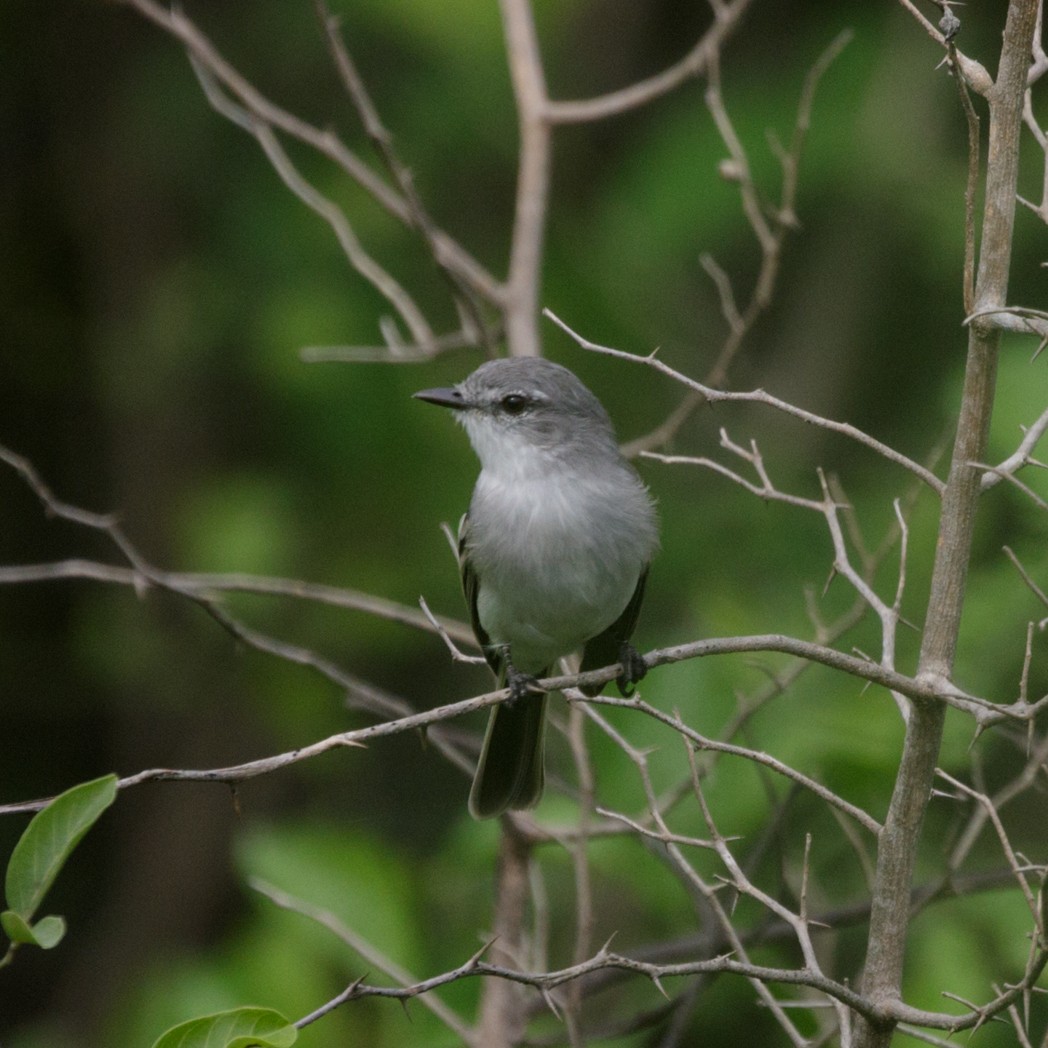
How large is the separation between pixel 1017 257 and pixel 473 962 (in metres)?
5.78

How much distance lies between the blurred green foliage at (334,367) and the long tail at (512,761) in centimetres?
134

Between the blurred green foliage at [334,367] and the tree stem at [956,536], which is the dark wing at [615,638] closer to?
the blurred green foliage at [334,367]

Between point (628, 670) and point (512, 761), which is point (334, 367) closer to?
point (512, 761)

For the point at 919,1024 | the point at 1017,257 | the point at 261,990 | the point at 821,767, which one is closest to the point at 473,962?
the point at 919,1024

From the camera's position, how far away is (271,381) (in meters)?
6.92

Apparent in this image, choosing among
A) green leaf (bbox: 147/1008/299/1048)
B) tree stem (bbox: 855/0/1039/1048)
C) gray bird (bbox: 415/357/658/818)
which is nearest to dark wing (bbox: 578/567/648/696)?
gray bird (bbox: 415/357/658/818)

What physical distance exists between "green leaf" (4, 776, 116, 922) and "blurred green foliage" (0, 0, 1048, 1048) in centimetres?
373

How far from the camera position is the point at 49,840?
1.98 m

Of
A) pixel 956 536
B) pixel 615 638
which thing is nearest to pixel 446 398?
pixel 615 638

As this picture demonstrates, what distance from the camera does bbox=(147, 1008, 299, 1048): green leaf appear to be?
2090mm

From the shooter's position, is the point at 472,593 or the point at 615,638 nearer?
the point at 472,593

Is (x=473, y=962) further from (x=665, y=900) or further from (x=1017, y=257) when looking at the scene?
(x=1017, y=257)

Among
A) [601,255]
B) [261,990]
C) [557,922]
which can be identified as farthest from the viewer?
[601,255]

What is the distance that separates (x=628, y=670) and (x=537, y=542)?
412mm
